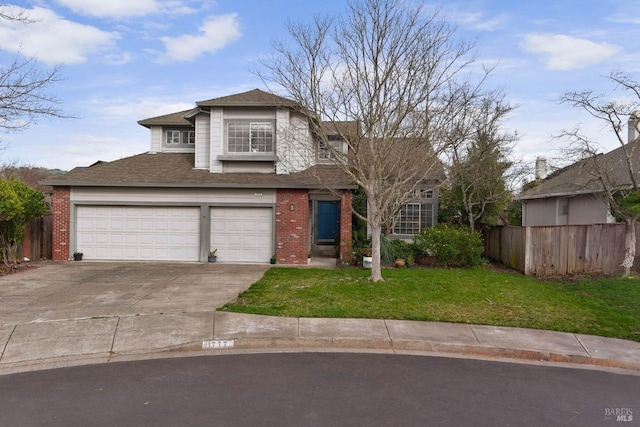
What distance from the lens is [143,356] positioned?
658 cm

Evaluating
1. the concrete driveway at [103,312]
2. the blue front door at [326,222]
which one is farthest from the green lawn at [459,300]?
the blue front door at [326,222]

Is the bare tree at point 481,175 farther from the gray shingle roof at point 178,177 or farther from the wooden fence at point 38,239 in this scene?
the wooden fence at point 38,239

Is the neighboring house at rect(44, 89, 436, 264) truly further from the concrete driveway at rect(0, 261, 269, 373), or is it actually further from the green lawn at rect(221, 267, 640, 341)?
the green lawn at rect(221, 267, 640, 341)

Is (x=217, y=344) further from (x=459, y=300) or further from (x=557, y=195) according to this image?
(x=557, y=195)

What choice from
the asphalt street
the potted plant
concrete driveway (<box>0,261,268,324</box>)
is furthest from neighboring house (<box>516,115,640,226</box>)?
concrete driveway (<box>0,261,268,324</box>)

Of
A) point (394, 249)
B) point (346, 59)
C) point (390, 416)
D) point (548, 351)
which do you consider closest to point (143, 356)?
point (390, 416)

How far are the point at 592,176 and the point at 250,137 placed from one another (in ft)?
38.3

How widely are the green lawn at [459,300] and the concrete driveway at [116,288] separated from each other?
2.93ft

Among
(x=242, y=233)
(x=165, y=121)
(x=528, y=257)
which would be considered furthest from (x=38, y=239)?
(x=528, y=257)

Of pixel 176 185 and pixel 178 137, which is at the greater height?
pixel 178 137

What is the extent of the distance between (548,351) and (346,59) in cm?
807

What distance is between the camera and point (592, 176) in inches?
556

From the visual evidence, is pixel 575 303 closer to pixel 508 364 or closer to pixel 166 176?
pixel 508 364

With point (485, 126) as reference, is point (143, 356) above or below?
below
